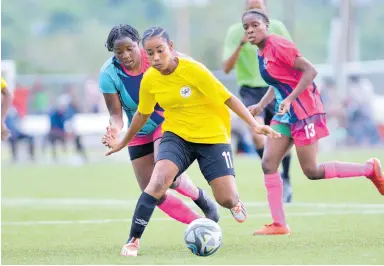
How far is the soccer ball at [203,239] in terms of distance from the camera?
8898mm

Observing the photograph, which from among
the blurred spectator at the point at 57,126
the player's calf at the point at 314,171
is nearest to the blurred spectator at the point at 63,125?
the blurred spectator at the point at 57,126

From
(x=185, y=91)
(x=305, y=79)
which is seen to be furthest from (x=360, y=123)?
(x=185, y=91)

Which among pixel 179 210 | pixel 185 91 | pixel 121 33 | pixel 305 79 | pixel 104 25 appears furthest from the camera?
pixel 104 25

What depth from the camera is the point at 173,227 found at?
38.3 feet

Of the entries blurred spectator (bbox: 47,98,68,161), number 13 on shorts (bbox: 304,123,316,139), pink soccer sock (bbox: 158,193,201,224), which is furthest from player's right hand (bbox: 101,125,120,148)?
blurred spectator (bbox: 47,98,68,161)

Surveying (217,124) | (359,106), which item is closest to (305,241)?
(217,124)

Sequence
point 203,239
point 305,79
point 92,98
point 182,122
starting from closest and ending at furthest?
1. point 203,239
2. point 182,122
3. point 305,79
4. point 92,98

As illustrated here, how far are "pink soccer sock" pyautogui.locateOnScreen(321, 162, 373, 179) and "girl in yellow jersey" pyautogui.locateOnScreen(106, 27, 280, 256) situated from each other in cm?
138

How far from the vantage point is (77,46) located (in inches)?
2522

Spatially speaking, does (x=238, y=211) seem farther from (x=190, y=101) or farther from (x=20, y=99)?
(x=20, y=99)

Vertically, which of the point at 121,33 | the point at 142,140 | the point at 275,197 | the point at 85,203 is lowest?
the point at 85,203

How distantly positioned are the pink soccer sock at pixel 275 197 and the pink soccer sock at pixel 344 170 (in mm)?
454

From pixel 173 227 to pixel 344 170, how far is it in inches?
77.6

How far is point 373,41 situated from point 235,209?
57137 millimetres
